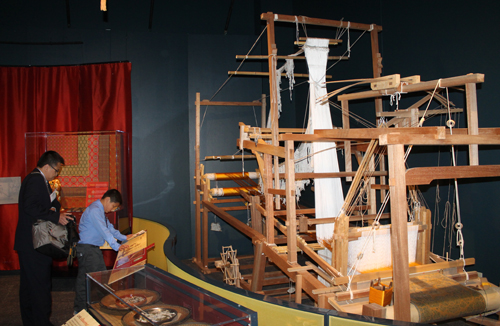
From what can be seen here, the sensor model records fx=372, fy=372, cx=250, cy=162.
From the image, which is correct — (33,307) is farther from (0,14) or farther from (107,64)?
(0,14)

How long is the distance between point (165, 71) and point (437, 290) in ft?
20.1

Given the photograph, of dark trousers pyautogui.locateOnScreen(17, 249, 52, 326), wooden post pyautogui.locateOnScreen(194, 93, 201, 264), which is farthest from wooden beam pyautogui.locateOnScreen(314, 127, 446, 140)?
wooden post pyautogui.locateOnScreen(194, 93, 201, 264)

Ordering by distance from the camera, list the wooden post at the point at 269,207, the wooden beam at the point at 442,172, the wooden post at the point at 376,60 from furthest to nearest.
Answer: the wooden post at the point at 376,60 → the wooden post at the point at 269,207 → the wooden beam at the point at 442,172

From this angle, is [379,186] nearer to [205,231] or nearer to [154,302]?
[154,302]

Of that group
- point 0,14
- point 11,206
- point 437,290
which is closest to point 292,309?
point 437,290

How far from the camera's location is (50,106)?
21.1 ft

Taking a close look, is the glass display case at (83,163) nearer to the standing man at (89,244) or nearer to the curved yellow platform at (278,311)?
the standing man at (89,244)

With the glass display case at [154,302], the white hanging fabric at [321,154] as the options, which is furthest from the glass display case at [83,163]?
the glass display case at [154,302]

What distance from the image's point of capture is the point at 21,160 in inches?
250

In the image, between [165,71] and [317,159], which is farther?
[165,71]

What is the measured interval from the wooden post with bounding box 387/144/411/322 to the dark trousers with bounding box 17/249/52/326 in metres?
3.08

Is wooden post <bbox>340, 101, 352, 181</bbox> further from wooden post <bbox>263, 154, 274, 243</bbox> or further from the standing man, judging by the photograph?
the standing man

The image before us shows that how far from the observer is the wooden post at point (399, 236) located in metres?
2.15

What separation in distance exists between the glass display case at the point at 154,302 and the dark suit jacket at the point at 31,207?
1466 millimetres
